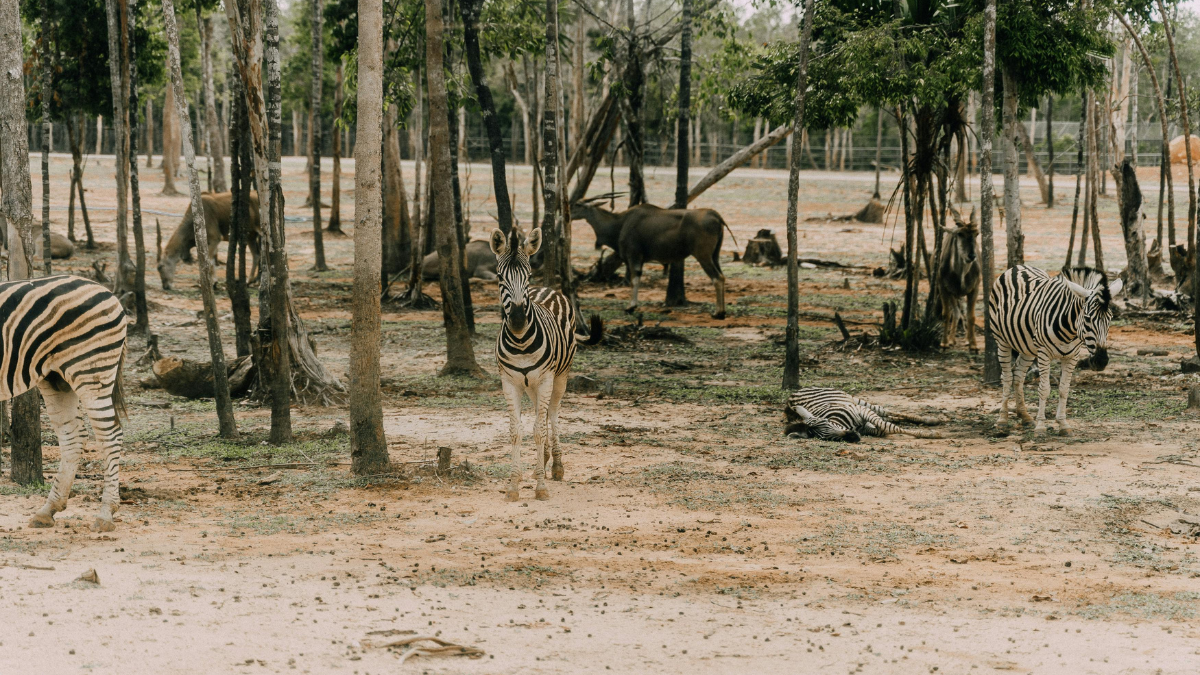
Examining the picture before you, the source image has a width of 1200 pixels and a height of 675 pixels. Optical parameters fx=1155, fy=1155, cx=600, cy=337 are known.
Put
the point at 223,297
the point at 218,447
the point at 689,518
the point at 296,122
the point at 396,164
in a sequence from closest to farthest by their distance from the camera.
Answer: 1. the point at 689,518
2. the point at 218,447
3. the point at 223,297
4. the point at 396,164
5. the point at 296,122

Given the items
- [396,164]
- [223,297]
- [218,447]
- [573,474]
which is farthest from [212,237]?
[573,474]

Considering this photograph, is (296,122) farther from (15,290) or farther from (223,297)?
(15,290)

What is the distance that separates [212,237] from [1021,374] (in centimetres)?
1708

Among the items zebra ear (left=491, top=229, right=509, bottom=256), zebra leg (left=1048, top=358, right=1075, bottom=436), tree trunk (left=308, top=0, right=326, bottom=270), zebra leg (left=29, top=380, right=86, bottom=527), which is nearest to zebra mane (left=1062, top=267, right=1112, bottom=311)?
zebra leg (left=1048, top=358, right=1075, bottom=436)

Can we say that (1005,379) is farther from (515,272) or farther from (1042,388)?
(515,272)

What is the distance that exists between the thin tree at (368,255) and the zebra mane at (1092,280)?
23.8 feet

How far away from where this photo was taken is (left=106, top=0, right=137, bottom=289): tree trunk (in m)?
16.7

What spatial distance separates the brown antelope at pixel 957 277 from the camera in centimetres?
1764

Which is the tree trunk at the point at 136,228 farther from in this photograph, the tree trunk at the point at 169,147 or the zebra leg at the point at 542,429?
the tree trunk at the point at 169,147

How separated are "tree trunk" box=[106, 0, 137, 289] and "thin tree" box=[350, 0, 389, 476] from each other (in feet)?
27.4

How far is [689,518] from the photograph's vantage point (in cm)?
899

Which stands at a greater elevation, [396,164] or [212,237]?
[396,164]

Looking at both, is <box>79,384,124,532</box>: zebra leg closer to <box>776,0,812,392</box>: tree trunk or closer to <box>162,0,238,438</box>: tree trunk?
<box>162,0,238,438</box>: tree trunk

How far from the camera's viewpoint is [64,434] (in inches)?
333
